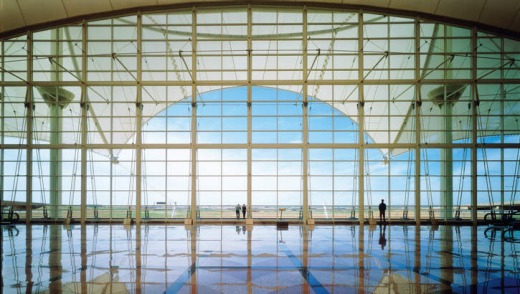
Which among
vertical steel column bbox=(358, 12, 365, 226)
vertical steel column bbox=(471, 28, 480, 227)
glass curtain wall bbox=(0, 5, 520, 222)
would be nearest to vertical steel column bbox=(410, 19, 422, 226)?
glass curtain wall bbox=(0, 5, 520, 222)

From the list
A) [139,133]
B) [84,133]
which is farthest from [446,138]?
[84,133]

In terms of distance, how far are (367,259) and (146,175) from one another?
57.6ft

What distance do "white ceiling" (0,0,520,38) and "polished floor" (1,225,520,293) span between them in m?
16.0

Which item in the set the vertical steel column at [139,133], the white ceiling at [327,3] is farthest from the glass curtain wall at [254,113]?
the white ceiling at [327,3]

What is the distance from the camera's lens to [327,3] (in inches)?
974

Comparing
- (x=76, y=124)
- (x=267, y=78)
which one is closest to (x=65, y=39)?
(x=76, y=124)

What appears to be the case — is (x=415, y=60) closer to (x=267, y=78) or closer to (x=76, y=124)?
(x=267, y=78)

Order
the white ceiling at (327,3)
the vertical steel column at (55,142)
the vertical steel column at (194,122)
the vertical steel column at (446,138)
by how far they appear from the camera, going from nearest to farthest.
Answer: the white ceiling at (327,3), the vertical steel column at (194,122), the vertical steel column at (446,138), the vertical steel column at (55,142)

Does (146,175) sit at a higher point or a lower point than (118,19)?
lower

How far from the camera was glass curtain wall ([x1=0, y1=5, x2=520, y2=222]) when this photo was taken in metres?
24.5

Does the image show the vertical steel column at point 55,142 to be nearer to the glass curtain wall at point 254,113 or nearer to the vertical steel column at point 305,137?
the glass curtain wall at point 254,113

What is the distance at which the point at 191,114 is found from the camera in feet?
80.7

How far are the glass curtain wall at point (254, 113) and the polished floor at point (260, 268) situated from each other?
38.4 feet

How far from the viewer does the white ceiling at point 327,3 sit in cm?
2398
